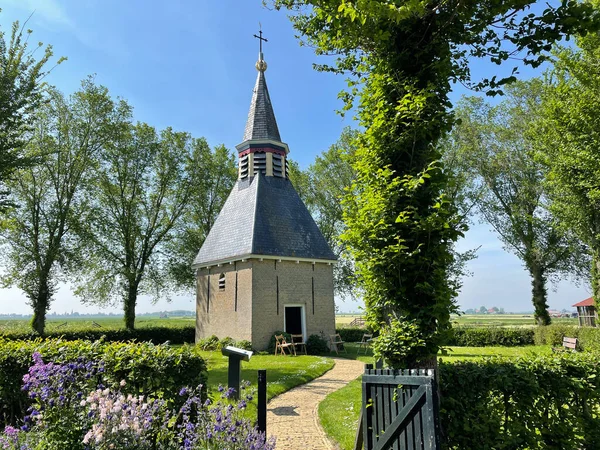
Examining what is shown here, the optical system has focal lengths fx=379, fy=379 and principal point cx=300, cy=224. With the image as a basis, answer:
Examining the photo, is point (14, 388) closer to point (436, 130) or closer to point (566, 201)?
point (436, 130)

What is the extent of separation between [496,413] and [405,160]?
10.9 ft

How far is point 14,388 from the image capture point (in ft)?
20.1

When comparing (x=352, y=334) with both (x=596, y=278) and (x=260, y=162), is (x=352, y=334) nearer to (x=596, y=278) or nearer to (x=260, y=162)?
(x=260, y=162)

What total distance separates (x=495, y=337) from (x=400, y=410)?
26.0m

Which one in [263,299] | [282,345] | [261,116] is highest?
[261,116]

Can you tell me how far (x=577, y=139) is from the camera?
11.5 meters

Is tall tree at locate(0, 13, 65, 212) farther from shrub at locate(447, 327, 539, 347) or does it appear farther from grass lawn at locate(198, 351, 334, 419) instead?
shrub at locate(447, 327, 539, 347)

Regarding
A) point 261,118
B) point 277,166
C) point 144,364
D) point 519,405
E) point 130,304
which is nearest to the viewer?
point 519,405

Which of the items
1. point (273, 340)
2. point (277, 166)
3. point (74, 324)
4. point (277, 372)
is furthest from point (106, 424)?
point (74, 324)

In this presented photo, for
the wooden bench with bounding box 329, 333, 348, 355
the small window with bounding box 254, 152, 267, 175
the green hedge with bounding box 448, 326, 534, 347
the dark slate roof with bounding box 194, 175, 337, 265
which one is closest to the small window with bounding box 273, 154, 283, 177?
the dark slate roof with bounding box 194, 175, 337, 265

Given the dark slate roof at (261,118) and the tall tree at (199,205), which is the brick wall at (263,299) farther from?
the tall tree at (199,205)

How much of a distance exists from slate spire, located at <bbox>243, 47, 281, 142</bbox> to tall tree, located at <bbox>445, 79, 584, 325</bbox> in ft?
43.1

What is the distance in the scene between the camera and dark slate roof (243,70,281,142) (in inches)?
909

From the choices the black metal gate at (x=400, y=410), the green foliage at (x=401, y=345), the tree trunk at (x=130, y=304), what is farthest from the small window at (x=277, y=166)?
the black metal gate at (x=400, y=410)
